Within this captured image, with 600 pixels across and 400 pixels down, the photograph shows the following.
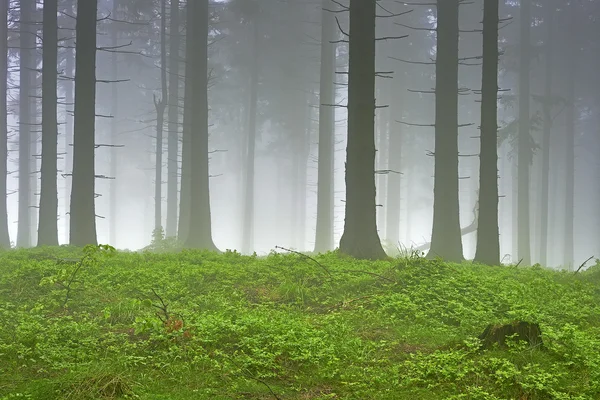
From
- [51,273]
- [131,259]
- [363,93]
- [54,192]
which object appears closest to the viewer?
[51,273]

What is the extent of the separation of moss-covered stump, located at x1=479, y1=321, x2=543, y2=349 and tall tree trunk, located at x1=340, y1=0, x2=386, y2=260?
6641 millimetres

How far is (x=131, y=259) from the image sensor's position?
12.1 meters

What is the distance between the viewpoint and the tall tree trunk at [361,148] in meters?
13.2

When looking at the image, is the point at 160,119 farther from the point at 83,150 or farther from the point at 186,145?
the point at 83,150

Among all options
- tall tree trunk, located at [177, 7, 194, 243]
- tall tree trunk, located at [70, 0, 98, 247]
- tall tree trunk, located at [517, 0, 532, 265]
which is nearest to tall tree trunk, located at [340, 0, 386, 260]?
tall tree trunk, located at [70, 0, 98, 247]

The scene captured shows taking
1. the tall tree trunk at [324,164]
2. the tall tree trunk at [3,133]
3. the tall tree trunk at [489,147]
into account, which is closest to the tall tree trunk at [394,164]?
the tall tree trunk at [324,164]

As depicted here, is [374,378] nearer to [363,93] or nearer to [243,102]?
[363,93]

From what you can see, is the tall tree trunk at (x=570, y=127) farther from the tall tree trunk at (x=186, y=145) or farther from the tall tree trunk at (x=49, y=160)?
the tall tree trunk at (x=49, y=160)

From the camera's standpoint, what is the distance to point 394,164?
113 feet

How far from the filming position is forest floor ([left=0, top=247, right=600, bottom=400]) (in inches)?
207

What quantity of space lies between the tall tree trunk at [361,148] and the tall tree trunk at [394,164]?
845 inches

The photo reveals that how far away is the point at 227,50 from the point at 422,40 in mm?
13128

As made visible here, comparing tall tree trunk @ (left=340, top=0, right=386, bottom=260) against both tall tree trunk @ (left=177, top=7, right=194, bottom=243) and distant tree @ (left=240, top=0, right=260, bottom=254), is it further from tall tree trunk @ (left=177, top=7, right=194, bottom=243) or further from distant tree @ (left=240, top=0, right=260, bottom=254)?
distant tree @ (left=240, top=0, right=260, bottom=254)

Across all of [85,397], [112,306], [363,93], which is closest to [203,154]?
[363,93]
